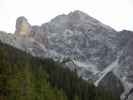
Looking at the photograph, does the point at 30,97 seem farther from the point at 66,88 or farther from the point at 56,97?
the point at 66,88

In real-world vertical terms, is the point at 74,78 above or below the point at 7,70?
below

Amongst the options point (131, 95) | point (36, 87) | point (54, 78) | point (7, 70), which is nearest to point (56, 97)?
point (36, 87)

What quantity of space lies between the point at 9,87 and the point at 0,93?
1.32m

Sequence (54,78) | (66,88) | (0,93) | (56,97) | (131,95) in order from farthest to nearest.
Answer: (131,95) < (54,78) < (66,88) < (56,97) < (0,93)

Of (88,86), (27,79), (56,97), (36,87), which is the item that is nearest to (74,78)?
(88,86)

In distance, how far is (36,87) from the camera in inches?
2371

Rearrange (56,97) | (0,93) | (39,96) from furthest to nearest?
(56,97)
(39,96)
(0,93)

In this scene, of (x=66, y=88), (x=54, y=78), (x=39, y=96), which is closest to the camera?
(x=39, y=96)

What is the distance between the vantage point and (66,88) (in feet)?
381

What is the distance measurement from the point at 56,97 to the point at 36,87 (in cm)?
1039

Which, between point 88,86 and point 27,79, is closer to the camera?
point 27,79

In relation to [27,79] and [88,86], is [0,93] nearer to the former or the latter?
[27,79]

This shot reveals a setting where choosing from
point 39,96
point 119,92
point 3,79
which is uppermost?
point 3,79

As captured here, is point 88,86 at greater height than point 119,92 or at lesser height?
greater
